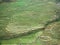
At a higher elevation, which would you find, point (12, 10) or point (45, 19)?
point (12, 10)

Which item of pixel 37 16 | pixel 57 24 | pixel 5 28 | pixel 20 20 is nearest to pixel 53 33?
pixel 57 24

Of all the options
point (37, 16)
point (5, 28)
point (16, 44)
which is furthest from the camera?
point (37, 16)

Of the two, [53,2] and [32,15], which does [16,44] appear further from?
[53,2]

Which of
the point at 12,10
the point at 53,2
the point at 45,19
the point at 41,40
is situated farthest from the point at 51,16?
the point at 12,10

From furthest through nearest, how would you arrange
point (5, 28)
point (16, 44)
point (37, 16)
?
point (37, 16), point (5, 28), point (16, 44)

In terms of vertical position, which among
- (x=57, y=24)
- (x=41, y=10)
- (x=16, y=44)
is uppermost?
(x=41, y=10)

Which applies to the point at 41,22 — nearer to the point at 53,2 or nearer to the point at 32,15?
the point at 32,15

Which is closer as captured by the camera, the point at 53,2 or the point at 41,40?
the point at 41,40
